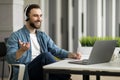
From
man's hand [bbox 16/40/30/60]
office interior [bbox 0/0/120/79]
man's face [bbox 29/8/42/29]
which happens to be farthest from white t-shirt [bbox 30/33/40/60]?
office interior [bbox 0/0/120/79]

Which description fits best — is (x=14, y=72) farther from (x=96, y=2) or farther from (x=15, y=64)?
(x=96, y=2)

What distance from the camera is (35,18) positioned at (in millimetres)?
3127

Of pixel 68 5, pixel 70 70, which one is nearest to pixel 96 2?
pixel 68 5

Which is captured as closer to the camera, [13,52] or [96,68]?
[96,68]

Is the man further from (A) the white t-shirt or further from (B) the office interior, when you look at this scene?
(B) the office interior

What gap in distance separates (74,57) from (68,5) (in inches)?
175

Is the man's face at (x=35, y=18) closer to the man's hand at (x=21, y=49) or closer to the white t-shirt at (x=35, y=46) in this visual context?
the white t-shirt at (x=35, y=46)

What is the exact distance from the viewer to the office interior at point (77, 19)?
275 inches

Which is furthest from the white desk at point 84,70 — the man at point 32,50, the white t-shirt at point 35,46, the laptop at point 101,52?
the white t-shirt at point 35,46

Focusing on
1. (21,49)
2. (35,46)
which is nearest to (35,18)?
(35,46)

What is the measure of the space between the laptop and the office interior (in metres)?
4.20

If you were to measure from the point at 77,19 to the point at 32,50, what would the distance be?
4262mm

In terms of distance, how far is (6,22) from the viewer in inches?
230

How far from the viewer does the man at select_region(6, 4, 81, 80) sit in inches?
108
